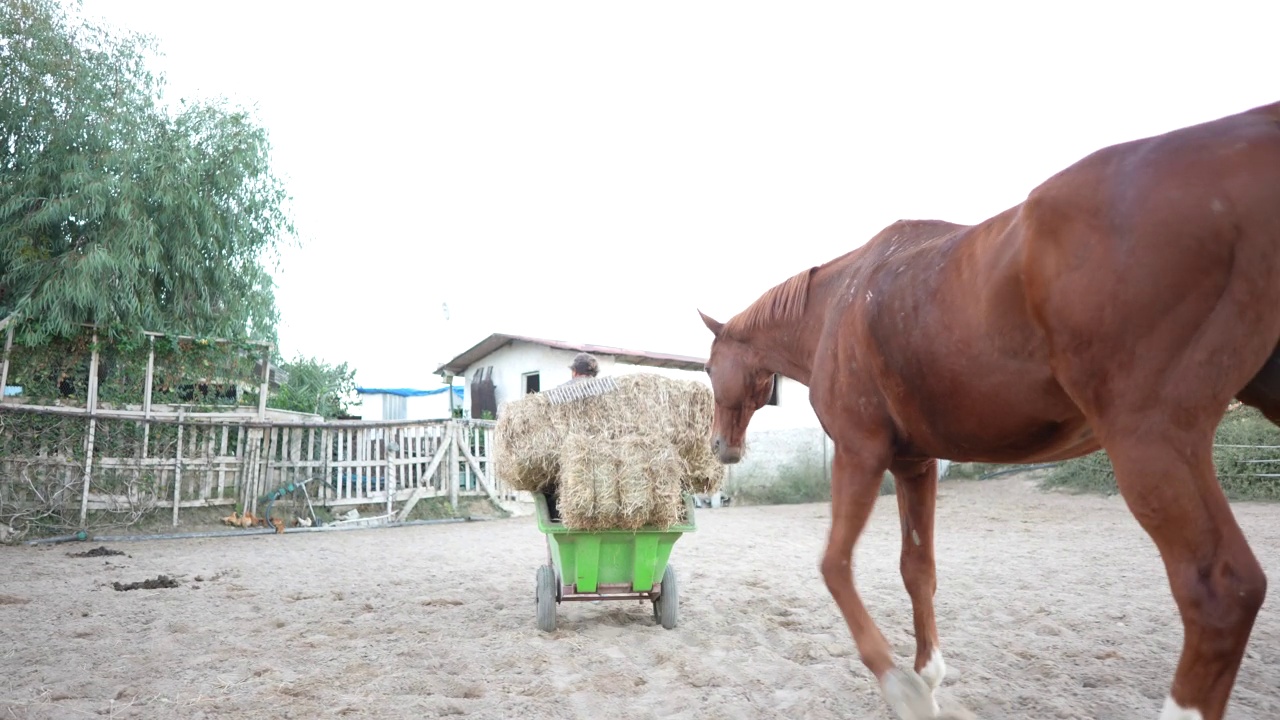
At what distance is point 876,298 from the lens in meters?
3.03

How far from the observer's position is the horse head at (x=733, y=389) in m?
4.49

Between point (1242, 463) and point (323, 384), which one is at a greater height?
point (323, 384)

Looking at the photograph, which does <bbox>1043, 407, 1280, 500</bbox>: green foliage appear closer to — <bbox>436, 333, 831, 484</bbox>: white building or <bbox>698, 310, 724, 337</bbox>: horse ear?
<bbox>436, 333, 831, 484</bbox>: white building

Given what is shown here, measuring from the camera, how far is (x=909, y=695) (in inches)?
109

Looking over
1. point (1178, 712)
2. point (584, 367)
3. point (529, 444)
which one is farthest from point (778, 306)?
point (1178, 712)

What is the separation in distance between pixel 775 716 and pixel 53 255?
14.0 metres

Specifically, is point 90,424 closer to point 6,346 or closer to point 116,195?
point 6,346

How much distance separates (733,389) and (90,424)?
10.9 m

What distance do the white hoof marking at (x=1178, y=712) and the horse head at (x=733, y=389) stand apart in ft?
8.49

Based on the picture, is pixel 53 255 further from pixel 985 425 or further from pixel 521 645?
pixel 985 425

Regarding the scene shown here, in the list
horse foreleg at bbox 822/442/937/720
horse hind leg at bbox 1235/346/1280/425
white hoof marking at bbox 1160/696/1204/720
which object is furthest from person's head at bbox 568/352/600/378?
white hoof marking at bbox 1160/696/1204/720

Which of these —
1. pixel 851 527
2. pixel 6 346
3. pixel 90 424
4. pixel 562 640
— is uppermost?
pixel 6 346

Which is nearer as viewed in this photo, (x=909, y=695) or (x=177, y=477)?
(x=909, y=695)

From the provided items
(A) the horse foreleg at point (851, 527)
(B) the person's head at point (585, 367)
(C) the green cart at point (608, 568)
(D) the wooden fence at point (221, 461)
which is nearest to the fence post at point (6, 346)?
(D) the wooden fence at point (221, 461)
